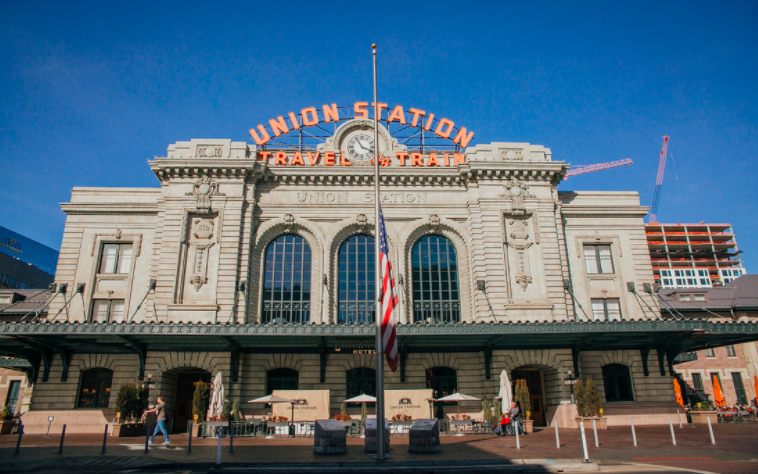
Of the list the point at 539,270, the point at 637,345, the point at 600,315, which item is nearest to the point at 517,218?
the point at 539,270

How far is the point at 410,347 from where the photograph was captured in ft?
101

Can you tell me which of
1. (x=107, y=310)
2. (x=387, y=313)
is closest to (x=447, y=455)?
(x=387, y=313)

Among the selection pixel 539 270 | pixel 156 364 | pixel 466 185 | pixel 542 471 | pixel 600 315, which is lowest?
pixel 542 471

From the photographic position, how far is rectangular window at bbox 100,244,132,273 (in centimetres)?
3434

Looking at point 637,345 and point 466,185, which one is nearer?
point 637,345

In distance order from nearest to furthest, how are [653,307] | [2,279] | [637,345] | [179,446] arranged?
[179,446]
[637,345]
[653,307]
[2,279]

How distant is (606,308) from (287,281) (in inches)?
854

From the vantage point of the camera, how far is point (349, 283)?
3378cm

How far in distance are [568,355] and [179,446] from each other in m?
22.2

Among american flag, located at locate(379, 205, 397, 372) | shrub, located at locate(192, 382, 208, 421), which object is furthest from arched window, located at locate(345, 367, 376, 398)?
american flag, located at locate(379, 205, 397, 372)

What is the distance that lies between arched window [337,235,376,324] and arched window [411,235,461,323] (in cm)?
292

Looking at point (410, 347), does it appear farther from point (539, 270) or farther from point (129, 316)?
point (129, 316)

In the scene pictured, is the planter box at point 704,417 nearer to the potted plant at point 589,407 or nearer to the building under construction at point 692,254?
the potted plant at point 589,407

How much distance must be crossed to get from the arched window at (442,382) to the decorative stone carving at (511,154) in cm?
1488
